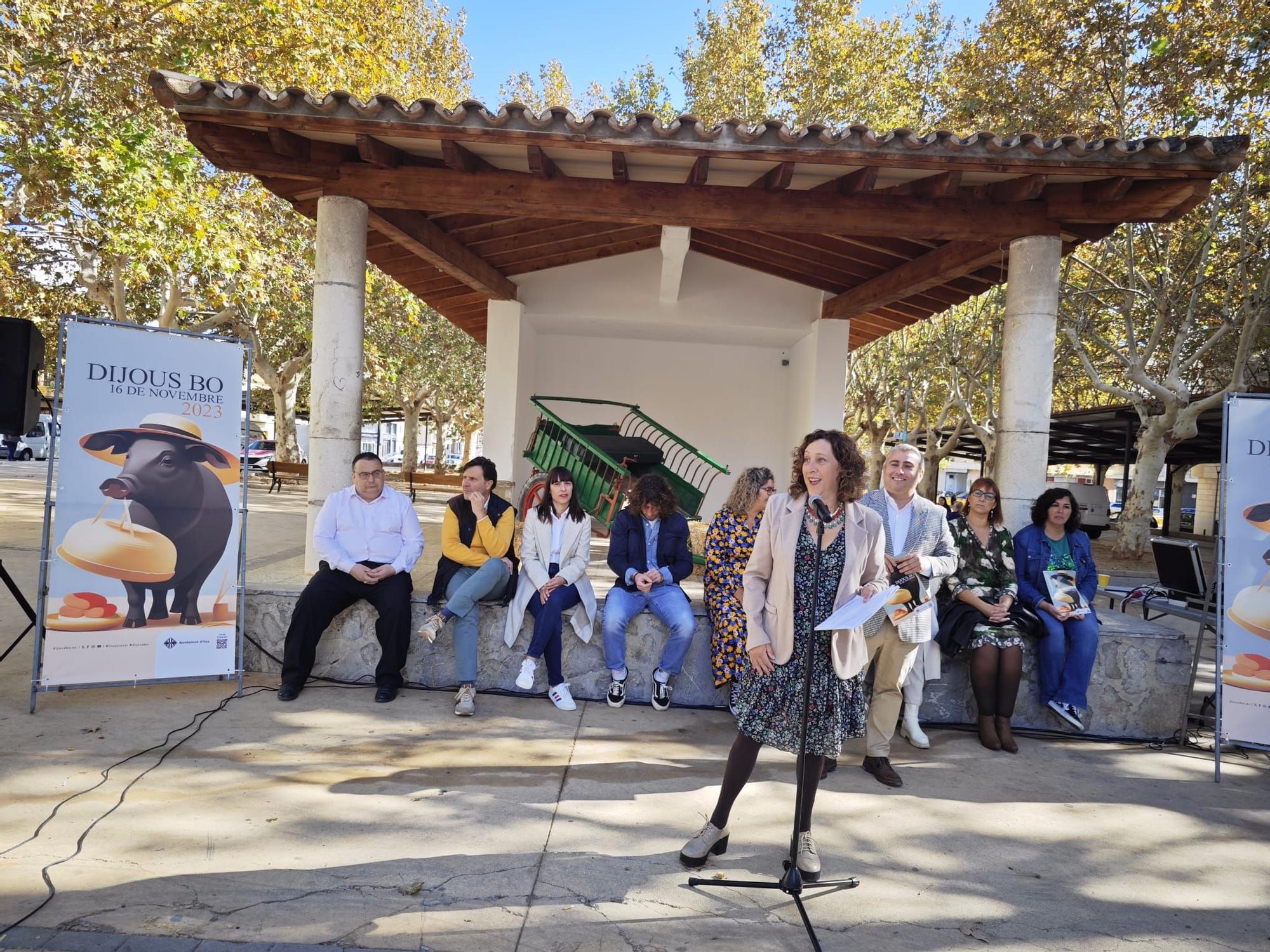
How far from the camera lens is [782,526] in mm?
3016

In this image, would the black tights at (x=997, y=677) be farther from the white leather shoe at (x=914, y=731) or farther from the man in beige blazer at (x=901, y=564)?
the man in beige blazer at (x=901, y=564)

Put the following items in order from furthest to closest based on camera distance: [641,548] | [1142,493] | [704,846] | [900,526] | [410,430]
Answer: [410,430] < [1142,493] < [641,548] < [900,526] < [704,846]

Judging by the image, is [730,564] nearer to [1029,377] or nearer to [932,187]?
[1029,377]

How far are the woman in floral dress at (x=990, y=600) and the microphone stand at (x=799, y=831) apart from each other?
1.90 meters

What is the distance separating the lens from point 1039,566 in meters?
4.84

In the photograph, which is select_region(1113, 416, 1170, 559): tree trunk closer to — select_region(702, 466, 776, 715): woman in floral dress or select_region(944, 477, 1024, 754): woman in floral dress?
select_region(944, 477, 1024, 754): woman in floral dress

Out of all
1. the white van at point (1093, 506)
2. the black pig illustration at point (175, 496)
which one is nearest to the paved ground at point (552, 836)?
the black pig illustration at point (175, 496)

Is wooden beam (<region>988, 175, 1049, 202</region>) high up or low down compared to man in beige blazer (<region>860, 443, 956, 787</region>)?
up

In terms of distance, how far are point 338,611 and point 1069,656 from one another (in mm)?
4266

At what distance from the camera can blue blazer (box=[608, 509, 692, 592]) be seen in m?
5.05

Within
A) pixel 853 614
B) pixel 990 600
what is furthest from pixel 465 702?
pixel 990 600

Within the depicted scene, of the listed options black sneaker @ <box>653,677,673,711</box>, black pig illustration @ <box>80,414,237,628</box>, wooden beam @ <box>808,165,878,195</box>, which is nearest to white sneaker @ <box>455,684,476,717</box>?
black sneaker @ <box>653,677,673,711</box>

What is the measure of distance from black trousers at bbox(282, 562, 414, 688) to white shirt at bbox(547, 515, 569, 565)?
866 millimetres

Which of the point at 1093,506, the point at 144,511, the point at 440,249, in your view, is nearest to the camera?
the point at 144,511
